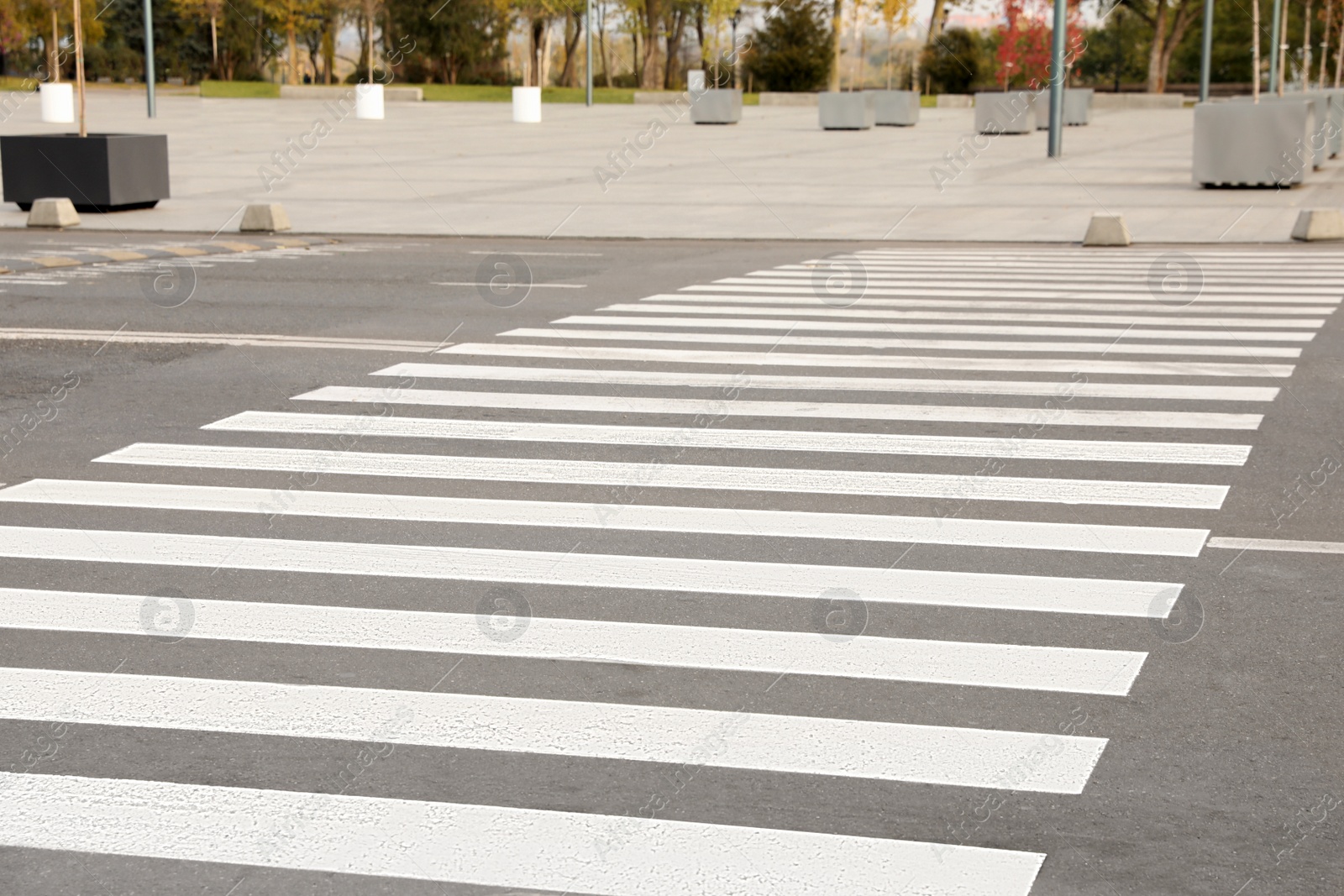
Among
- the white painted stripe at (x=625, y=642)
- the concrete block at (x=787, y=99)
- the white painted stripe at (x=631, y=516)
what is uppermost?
the concrete block at (x=787, y=99)

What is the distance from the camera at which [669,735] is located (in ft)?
15.3

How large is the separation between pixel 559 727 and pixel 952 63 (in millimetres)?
61385

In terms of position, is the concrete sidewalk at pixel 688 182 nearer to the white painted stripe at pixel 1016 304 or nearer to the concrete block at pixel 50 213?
the concrete block at pixel 50 213

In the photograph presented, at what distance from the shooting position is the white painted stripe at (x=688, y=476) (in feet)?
24.4

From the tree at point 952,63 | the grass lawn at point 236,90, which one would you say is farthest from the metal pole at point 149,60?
the tree at point 952,63

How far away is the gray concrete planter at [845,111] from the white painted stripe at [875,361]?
31313 millimetres

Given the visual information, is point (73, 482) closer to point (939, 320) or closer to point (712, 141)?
point (939, 320)

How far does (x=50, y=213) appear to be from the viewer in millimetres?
20859

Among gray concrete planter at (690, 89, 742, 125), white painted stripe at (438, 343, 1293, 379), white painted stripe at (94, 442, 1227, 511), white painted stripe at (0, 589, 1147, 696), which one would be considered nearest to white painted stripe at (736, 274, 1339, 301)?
white painted stripe at (438, 343, 1293, 379)

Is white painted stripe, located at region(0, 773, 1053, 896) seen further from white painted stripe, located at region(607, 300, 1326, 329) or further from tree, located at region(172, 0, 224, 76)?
tree, located at region(172, 0, 224, 76)

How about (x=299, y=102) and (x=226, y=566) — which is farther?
(x=299, y=102)

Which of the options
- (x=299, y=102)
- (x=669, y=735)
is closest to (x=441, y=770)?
(x=669, y=735)

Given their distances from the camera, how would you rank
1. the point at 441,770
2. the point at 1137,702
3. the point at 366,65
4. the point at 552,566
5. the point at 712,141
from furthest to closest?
the point at 366,65
the point at 712,141
the point at 552,566
the point at 1137,702
the point at 441,770

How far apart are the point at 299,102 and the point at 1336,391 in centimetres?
4786
